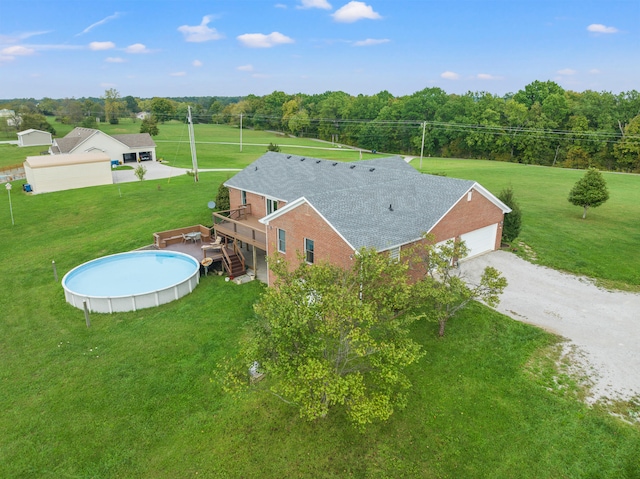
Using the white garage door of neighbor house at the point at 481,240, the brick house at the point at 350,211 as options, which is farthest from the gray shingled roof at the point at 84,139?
the white garage door of neighbor house at the point at 481,240

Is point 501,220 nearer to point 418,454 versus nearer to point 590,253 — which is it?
point 590,253

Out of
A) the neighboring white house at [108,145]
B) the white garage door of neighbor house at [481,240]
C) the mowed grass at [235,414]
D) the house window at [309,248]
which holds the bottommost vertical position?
the mowed grass at [235,414]

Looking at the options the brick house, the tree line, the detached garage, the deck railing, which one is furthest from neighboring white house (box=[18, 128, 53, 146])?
the deck railing

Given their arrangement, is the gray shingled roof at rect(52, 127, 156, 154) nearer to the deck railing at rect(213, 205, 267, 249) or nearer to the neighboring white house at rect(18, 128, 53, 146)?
the neighboring white house at rect(18, 128, 53, 146)

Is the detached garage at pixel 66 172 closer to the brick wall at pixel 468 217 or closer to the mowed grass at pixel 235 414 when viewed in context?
the mowed grass at pixel 235 414

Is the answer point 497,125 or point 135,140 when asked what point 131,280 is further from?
point 497,125
